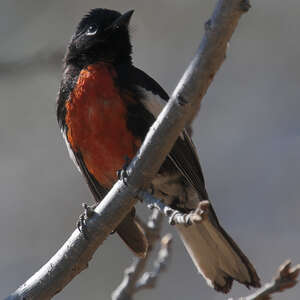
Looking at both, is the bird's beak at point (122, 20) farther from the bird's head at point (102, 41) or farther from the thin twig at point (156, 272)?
the thin twig at point (156, 272)

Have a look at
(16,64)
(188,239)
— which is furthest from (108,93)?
(188,239)

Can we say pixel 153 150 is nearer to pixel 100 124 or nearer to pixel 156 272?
pixel 100 124

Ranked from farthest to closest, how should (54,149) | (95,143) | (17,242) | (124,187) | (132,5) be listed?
(132,5) < (54,149) < (17,242) < (95,143) < (124,187)

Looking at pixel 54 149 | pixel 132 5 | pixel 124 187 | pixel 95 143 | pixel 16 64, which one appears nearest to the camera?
pixel 124 187

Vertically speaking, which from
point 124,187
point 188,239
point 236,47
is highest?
point 236,47

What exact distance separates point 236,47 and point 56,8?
228 centimetres

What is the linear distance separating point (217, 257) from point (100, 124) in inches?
49.3

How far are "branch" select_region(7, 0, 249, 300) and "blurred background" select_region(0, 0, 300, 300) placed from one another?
3580 mm

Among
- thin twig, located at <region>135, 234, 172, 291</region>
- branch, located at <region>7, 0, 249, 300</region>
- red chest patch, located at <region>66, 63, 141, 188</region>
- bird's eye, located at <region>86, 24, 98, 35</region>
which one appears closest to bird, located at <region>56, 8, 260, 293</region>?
red chest patch, located at <region>66, 63, 141, 188</region>

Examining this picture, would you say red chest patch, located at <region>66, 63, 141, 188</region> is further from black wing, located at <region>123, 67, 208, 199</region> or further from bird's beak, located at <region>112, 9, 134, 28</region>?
bird's beak, located at <region>112, 9, 134, 28</region>

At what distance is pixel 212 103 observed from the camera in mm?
8383

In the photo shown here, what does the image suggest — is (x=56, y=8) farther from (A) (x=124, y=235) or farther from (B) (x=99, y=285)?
(A) (x=124, y=235)

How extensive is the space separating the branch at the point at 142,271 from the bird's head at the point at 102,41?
134 cm

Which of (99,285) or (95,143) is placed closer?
(95,143)
